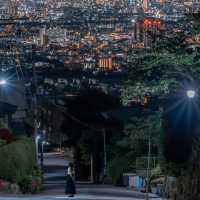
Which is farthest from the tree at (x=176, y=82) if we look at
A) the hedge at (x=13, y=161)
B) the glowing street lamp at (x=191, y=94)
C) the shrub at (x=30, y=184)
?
the shrub at (x=30, y=184)

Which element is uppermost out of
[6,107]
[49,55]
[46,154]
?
[49,55]

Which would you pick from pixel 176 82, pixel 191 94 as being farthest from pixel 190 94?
pixel 176 82

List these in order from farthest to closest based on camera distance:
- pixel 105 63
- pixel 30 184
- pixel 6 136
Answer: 1. pixel 105 63
2. pixel 6 136
3. pixel 30 184

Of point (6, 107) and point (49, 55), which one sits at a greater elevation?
point (49, 55)

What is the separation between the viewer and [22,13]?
3672 cm

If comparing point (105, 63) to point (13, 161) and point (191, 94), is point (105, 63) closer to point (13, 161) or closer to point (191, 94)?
point (13, 161)

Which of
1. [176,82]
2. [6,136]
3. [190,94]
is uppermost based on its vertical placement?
[176,82]

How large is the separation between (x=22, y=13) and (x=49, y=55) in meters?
10.9

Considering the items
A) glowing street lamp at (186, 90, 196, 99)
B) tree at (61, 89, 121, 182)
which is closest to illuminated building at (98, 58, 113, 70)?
tree at (61, 89, 121, 182)

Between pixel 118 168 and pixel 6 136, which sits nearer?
pixel 6 136

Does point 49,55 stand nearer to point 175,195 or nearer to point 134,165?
point 134,165

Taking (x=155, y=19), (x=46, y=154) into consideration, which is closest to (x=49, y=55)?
(x=155, y=19)

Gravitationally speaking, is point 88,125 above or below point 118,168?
above

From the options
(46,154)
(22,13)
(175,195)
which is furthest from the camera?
(46,154)
